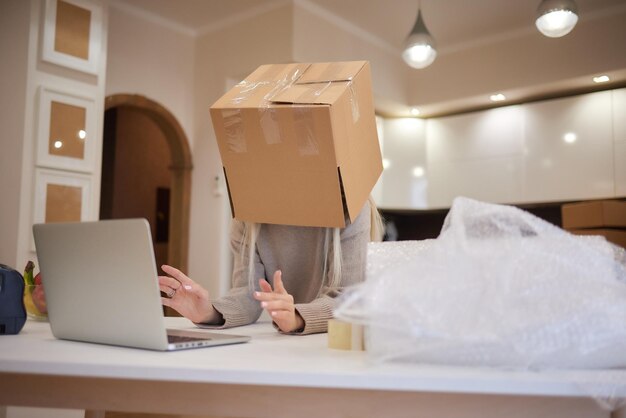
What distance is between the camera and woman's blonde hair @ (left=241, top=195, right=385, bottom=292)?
136 cm

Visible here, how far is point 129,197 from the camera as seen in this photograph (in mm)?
5715

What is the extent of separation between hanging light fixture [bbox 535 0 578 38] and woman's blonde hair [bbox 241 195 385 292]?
5.14ft

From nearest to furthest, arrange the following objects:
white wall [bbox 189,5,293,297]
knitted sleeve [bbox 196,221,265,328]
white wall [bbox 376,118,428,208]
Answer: knitted sleeve [bbox 196,221,265,328] < white wall [bbox 189,5,293,297] < white wall [bbox 376,118,428,208]

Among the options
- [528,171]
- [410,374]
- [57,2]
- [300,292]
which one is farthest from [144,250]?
[528,171]

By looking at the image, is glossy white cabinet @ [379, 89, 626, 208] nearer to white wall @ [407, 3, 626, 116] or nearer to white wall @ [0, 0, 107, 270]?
white wall @ [407, 3, 626, 116]

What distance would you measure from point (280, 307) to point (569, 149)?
12.1 feet

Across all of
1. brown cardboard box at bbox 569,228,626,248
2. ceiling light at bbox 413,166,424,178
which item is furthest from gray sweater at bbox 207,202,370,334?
ceiling light at bbox 413,166,424,178

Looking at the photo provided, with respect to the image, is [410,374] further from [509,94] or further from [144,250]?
[509,94]

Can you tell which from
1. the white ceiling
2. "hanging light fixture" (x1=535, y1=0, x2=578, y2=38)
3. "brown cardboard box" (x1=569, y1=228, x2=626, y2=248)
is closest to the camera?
"hanging light fixture" (x1=535, y1=0, x2=578, y2=38)

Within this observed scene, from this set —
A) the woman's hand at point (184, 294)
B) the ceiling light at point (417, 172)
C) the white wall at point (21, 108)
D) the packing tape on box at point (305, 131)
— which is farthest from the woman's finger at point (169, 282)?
the ceiling light at point (417, 172)

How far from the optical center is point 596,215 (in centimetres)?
354

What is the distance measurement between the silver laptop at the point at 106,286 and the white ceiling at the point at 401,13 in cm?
333

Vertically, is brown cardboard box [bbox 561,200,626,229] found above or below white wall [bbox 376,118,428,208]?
below

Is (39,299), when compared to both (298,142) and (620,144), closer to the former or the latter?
(298,142)
